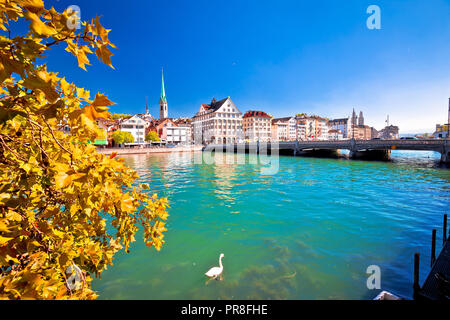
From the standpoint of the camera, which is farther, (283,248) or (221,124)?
(221,124)

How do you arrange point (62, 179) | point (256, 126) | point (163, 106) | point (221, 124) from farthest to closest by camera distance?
point (163, 106), point (256, 126), point (221, 124), point (62, 179)

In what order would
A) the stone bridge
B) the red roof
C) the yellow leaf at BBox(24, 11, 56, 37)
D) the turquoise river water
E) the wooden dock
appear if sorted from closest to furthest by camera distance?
the yellow leaf at BBox(24, 11, 56, 37)
the wooden dock
the turquoise river water
the stone bridge
the red roof

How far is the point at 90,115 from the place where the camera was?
3.68 ft

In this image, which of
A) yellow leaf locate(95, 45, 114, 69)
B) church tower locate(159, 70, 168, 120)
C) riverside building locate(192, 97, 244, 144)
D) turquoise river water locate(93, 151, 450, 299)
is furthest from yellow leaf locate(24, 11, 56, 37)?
church tower locate(159, 70, 168, 120)

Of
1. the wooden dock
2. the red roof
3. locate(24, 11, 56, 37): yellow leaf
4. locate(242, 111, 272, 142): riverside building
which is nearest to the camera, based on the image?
locate(24, 11, 56, 37): yellow leaf

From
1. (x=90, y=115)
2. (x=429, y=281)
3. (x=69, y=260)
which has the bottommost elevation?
(x=429, y=281)

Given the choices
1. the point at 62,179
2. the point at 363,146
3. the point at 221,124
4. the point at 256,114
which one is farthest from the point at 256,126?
the point at 62,179

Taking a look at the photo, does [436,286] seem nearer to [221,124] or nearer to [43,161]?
[43,161]

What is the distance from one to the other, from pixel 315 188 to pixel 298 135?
12777cm

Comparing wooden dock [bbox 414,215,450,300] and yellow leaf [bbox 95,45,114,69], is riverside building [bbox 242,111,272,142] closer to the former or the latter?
wooden dock [bbox 414,215,450,300]

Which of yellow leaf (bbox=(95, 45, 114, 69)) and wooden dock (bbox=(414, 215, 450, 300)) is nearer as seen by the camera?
yellow leaf (bbox=(95, 45, 114, 69))
